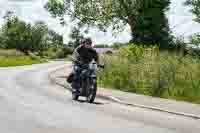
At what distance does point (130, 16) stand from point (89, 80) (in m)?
41.1

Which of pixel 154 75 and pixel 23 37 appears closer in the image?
pixel 154 75

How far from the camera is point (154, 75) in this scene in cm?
2111

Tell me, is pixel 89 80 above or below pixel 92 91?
above

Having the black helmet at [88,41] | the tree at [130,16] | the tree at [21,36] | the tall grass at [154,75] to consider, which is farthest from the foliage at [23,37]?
the black helmet at [88,41]

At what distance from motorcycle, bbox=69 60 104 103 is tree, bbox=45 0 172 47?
38.3m

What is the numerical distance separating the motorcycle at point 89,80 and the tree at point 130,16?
1509 inches

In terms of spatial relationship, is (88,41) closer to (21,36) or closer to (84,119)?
(84,119)

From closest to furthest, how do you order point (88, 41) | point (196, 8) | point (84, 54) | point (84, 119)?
point (84, 119) < point (88, 41) < point (84, 54) < point (196, 8)

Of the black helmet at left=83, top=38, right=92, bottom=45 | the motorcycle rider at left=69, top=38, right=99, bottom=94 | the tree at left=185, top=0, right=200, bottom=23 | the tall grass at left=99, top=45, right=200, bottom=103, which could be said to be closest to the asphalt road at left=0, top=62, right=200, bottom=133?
the motorcycle rider at left=69, top=38, right=99, bottom=94

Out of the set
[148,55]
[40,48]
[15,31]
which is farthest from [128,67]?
[40,48]

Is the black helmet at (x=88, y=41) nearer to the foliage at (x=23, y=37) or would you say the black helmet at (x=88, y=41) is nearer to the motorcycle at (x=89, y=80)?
the motorcycle at (x=89, y=80)

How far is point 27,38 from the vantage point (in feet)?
449

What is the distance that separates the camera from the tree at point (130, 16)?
57.1 meters

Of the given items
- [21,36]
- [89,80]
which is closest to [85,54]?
[89,80]
